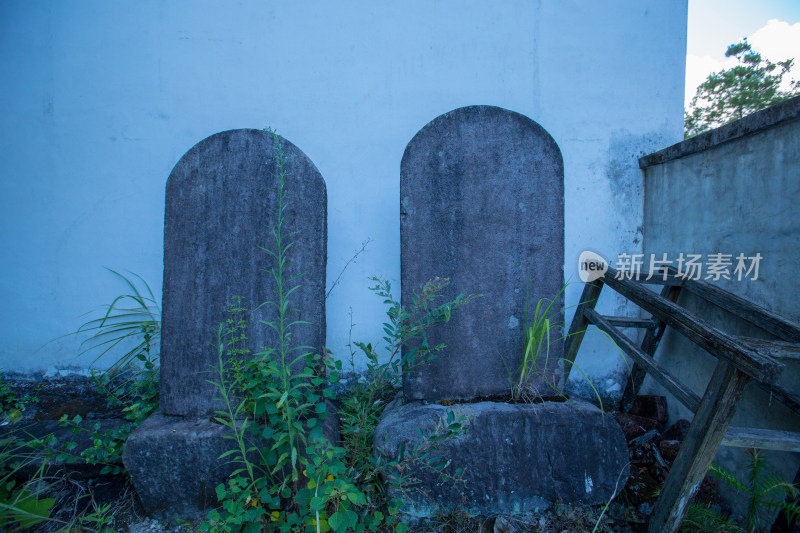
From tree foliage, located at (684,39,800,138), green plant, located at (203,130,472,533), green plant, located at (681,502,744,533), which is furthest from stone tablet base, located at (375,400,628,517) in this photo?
tree foliage, located at (684,39,800,138)

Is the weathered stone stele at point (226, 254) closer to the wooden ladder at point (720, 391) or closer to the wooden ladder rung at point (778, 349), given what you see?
the wooden ladder at point (720, 391)

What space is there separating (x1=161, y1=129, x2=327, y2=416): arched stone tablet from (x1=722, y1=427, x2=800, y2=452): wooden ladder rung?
1.58m

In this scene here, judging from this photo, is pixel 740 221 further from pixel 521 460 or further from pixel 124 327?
pixel 124 327

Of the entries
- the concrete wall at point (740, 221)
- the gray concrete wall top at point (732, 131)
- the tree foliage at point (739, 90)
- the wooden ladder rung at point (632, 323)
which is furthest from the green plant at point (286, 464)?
the tree foliage at point (739, 90)

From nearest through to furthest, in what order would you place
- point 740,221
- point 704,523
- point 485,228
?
point 704,523
point 485,228
point 740,221

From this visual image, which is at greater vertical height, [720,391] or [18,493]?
[720,391]

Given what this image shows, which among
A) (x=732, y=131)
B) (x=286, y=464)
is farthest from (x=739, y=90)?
(x=286, y=464)

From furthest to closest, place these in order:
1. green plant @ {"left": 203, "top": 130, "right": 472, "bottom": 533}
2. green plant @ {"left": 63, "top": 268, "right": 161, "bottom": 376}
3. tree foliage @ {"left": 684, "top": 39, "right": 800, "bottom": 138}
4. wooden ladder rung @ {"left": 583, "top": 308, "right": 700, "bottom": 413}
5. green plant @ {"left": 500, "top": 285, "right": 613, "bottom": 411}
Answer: tree foliage @ {"left": 684, "top": 39, "right": 800, "bottom": 138}
green plant @ {"left": 63, "top": 268, "right": 161, "bottom": 376}
green plant @ {"left": 500, "top": 285, "right": 613, "bottom": 411}
wooden ladder rung @ {"left": 583, "top": 308, "right": 700, "bottom": 413}
green plant @ {"left": 203, "top": 130, "right": 472, "bottom": 533}

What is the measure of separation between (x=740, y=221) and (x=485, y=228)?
1.27m

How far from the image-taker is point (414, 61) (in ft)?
7.89

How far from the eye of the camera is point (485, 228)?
5.74 feet

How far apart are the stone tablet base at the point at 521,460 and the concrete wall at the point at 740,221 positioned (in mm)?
727

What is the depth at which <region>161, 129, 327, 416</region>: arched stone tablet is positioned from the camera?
66.4 inches

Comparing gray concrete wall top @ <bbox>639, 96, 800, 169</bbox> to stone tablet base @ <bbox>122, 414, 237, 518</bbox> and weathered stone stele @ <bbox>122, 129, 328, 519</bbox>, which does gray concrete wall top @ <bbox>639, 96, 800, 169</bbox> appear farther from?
stone tablet base @ <bbox>122, 414, 237, 518</bbox>
